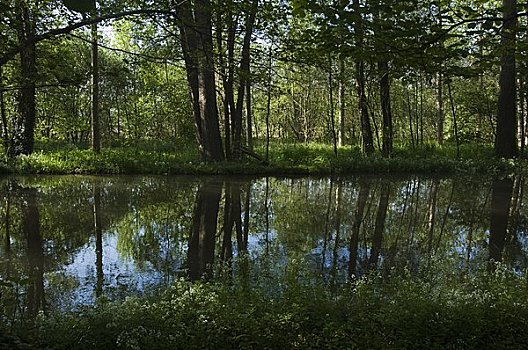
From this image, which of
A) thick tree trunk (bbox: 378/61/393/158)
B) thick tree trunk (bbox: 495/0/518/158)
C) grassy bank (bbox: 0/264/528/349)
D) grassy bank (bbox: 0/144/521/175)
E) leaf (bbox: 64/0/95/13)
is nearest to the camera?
leaf (bbox: 64/0/95/13)

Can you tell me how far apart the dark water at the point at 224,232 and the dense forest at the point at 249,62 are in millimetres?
2308

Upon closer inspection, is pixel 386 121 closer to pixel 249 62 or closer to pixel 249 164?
pixel 249 164

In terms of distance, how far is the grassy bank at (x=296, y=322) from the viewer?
3.43 meters

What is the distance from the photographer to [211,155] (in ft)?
53.9

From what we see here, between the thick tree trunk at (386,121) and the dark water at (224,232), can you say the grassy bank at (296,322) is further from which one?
the thick tree trunk at (386,121)

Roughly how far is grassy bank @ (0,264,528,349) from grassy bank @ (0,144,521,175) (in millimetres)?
11869

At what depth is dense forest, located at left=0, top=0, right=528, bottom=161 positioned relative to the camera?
13.9ft

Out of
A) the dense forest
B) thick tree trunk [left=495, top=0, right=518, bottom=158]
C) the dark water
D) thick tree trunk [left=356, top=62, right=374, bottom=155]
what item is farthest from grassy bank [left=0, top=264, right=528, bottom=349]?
thick tree trunk [left=495, top=0, right=518, bottom=158]

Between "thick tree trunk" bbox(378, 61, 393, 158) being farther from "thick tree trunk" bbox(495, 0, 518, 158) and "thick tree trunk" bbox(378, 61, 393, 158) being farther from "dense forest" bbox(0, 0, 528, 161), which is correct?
"thick tree trunk" bbox(495, 0, 518, 158)

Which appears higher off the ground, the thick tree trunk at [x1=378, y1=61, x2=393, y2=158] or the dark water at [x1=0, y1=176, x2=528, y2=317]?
A: the thick tree trunk at [x1=378, y1=61, x2=393, y2=158]

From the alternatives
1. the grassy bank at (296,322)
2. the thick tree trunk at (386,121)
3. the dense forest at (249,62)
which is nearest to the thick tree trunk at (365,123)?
the dense forest at (249,62)

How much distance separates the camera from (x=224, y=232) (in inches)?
323

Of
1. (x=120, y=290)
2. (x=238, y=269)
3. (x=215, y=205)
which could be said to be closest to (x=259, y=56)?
(x=238, y=269)

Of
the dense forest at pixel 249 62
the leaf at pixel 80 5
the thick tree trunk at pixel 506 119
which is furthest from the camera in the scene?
the thick tree trunk at pixel 506 119
